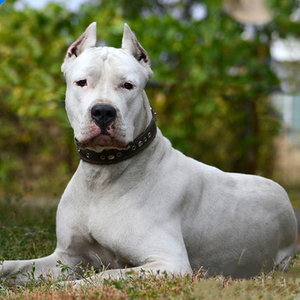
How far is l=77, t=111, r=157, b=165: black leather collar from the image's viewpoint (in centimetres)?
394

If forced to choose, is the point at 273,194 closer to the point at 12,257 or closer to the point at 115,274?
the point at 115,274

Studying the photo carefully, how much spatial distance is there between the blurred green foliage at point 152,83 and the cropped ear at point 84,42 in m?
4.46

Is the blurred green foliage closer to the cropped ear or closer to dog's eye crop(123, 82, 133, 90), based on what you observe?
the cropped ear

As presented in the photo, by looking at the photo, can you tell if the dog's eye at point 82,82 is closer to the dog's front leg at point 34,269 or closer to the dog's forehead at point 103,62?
the dog's forehead at point 103,62

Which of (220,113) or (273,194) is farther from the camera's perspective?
(220,113)

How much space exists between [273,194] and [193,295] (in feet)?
6.63

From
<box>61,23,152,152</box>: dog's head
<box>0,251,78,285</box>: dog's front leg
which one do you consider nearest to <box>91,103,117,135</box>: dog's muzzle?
<box>61,23,152,152</box>: dog's head

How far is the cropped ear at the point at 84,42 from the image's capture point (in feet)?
13.7

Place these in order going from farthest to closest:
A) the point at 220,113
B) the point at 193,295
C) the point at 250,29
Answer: the point at 250,29 < the point at 220,113 < the point at 193,295

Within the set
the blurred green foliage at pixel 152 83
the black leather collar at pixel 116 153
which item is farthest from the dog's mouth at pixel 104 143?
the blurred green foliage at pixel 152 83

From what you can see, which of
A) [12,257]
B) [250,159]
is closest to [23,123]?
[250,159]

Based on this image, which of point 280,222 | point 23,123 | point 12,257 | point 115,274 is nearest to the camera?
point 115,274

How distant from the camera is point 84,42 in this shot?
423 cm

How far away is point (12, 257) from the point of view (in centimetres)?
440
